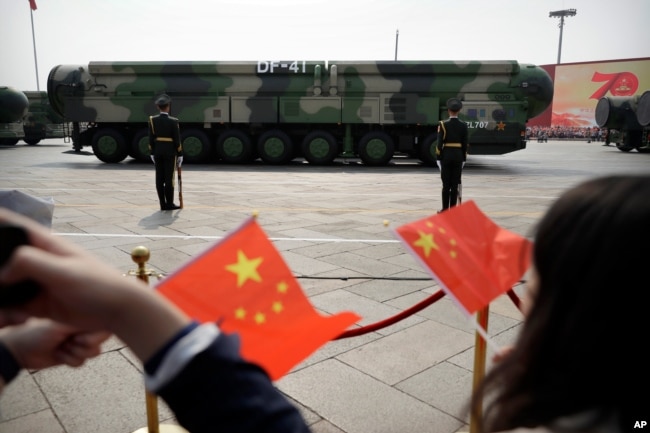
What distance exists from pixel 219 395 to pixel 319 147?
53.4 feet

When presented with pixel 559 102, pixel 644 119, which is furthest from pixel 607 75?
pixel 644 119

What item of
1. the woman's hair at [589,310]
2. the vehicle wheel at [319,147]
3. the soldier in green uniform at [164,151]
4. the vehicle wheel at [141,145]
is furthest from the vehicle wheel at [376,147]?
the woman's hair at [589,310]

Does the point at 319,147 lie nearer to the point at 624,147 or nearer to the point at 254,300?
the point at 254,300

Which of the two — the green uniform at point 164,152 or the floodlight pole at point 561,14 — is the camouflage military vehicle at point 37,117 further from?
the floodlight pole at point 561,14

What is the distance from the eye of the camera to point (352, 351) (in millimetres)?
3221

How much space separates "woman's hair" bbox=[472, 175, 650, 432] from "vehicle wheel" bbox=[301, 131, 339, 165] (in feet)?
52.7

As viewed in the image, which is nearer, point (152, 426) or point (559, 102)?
point (152, 426)

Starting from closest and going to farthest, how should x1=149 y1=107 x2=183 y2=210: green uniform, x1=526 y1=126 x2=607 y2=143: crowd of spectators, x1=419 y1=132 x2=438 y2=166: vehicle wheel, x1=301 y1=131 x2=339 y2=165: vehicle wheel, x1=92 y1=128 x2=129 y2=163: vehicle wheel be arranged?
x1=149 y1=107 x2=183 y2=210: green uniform → x1=419 y1=132 x2=438 y2=166: vehicle wheel → x1=301 y1=131 x2=339 y2=165: vehicle wheel → x1=92 y1=128 x2=129 y2=163: vehicle wheel → x1=526 y1=126 x2=607 y2=143: crowd of spectators

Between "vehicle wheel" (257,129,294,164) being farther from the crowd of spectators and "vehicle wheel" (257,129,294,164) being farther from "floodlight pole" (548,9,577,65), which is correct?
"floodlight pole" (548,9,577,65)

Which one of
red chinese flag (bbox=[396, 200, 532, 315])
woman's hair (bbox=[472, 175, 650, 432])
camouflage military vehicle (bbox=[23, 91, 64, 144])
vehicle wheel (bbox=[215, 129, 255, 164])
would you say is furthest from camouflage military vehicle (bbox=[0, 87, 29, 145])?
woman's hair (bbox=[472, 175, 650, 432])

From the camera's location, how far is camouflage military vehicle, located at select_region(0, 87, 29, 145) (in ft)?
83.8

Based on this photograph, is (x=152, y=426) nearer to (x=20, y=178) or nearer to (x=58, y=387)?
(x=58, y=387)

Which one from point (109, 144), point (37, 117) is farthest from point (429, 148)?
point (37, 117)

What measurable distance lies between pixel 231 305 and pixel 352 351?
87.7 inches
